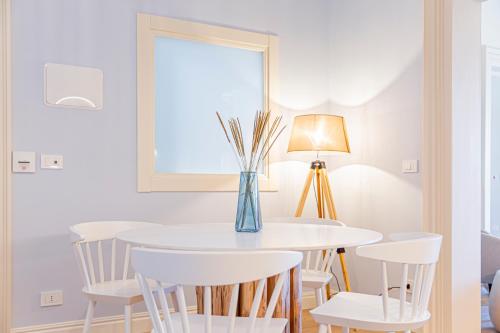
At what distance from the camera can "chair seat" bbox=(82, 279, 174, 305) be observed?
86.7 inches

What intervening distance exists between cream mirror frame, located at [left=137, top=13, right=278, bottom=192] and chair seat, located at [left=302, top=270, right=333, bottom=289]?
3.38 ft

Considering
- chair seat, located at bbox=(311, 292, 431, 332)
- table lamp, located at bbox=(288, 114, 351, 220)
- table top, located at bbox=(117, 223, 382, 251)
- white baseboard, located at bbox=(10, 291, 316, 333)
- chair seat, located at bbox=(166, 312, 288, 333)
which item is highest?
table lamp, located at bbox=(288, 114, 351, 220)

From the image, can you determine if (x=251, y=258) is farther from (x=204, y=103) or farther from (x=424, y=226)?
(x=204, y=103)

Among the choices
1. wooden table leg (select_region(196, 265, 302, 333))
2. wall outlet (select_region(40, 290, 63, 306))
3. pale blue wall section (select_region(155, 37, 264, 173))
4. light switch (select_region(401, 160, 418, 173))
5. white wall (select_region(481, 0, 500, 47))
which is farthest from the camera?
white wall (select_region(481, 0, 500, 47))

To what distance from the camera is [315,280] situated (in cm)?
262

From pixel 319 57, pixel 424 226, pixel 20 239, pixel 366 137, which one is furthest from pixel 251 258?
pixel 319 57

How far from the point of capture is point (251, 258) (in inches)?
50.9

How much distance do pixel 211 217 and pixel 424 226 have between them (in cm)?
148

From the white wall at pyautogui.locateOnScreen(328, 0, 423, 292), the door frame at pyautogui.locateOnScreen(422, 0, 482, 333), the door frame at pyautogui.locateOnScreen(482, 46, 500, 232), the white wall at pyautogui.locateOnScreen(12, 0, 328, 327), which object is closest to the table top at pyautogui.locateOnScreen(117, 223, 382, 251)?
the door frame at pyautogui.locateOnScreen(422, 0, 482, 333)

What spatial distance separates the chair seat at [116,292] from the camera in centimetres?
220

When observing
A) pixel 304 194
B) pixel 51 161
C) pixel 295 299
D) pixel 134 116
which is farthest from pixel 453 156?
pixel 51 161

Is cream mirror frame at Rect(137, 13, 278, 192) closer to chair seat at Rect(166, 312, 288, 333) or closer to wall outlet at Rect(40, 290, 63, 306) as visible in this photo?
wall outlet at Rect(40, 290, 63, 306)

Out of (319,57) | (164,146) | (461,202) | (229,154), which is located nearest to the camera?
(461,202)

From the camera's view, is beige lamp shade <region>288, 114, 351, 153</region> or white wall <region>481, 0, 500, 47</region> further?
white wall <region>481, 0, 500, 47</region>
